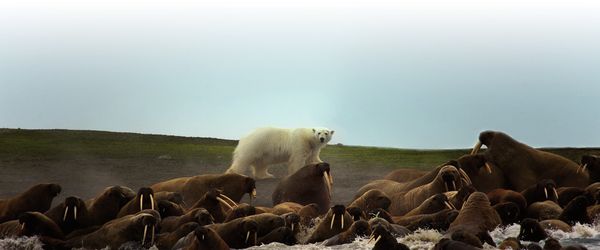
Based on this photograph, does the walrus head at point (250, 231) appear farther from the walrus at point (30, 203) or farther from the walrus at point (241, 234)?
the walrus at point (30, 203)

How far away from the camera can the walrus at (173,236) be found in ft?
36.8

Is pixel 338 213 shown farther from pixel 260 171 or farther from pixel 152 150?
pixel 152 150

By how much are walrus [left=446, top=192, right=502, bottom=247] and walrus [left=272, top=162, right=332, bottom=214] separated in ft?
11.9

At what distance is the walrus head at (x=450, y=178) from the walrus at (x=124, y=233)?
3.89 metres

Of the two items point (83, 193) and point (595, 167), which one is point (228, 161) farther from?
point (595, 167)

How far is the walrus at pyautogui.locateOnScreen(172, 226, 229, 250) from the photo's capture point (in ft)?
34.0

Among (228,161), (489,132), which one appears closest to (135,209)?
(489,132)

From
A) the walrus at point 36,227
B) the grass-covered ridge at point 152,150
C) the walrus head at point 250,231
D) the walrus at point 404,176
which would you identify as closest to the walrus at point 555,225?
the walrus head at point 250,231

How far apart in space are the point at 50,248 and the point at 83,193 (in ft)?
23.7

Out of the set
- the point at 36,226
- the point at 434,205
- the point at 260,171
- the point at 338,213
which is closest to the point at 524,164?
the point at 434,205

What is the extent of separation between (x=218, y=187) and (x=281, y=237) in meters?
3.87

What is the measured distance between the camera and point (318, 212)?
13.4 metres

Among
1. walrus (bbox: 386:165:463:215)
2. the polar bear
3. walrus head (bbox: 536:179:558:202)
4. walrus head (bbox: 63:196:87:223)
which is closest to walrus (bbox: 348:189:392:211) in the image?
walrus (bbox: 386:165:463:215)

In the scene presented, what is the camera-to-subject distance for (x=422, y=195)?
13.5 meters
